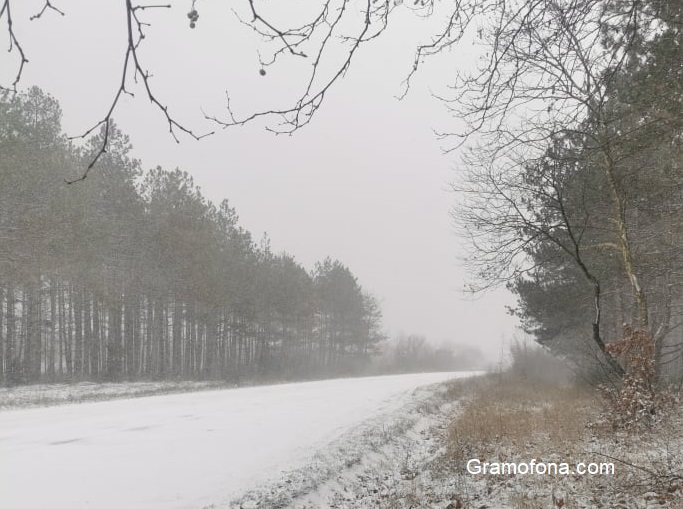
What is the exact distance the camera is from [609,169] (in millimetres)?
8172

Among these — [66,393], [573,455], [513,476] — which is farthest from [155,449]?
[66,393]

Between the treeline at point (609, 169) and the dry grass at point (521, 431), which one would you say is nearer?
the treeline at point (609, 169)

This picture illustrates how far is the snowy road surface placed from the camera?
5422 millimetres

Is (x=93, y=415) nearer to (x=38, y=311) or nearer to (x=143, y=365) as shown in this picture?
(x=38, y=311)

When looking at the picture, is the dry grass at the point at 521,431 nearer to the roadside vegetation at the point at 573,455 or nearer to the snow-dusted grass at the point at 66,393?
the roadside vegetation at the point at 573,455

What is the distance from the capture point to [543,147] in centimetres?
759

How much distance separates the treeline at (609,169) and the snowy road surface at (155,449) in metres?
4.72

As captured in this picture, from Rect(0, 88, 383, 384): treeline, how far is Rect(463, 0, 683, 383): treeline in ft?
54.4

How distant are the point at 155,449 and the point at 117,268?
2044cm

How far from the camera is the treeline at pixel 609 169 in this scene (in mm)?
4973

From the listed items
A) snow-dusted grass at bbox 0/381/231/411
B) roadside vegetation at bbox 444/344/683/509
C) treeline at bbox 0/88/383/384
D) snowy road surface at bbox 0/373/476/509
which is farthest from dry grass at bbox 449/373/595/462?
treeline at bbox 0/88/383/384

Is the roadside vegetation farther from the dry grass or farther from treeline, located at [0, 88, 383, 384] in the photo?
treeline, located at [0, 88, 383, 384]

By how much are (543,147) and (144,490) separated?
700 cm

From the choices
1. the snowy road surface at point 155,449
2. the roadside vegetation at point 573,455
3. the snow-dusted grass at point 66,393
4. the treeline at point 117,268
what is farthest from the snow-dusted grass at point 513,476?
the treeline at point 117,268
